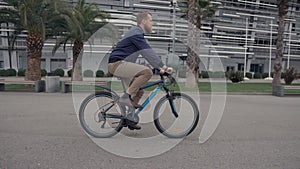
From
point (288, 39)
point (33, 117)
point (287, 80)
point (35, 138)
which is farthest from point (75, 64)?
point (288, 39)

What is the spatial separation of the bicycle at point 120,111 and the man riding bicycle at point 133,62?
16 cm

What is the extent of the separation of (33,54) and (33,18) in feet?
5.96

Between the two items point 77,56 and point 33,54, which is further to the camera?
point 77,56

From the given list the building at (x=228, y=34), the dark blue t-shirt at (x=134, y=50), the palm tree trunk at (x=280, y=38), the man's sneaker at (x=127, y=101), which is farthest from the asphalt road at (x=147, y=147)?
the building at (x=228, y=34)

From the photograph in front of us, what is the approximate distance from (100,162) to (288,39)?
52.5 m

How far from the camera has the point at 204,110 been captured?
7.11 m

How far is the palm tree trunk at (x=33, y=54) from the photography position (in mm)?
12352

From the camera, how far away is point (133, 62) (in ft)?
12.9

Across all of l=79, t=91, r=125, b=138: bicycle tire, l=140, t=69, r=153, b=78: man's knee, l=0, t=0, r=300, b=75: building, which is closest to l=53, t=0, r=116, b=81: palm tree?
l=79, t=91, r=125, b=138: bicycle tire

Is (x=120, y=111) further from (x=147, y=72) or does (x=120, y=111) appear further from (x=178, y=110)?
(x=178, y=110)

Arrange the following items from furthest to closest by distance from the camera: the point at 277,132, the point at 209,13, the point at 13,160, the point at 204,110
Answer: the point at 209,13 < the point at 204,110 < the point at 277,132 < the point at 13,160

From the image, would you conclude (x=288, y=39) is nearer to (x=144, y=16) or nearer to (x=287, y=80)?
(x=287, y=80)

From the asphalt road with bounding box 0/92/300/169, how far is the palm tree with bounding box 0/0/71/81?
7.28 meters

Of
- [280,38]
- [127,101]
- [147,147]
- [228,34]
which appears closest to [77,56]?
[127,101]
